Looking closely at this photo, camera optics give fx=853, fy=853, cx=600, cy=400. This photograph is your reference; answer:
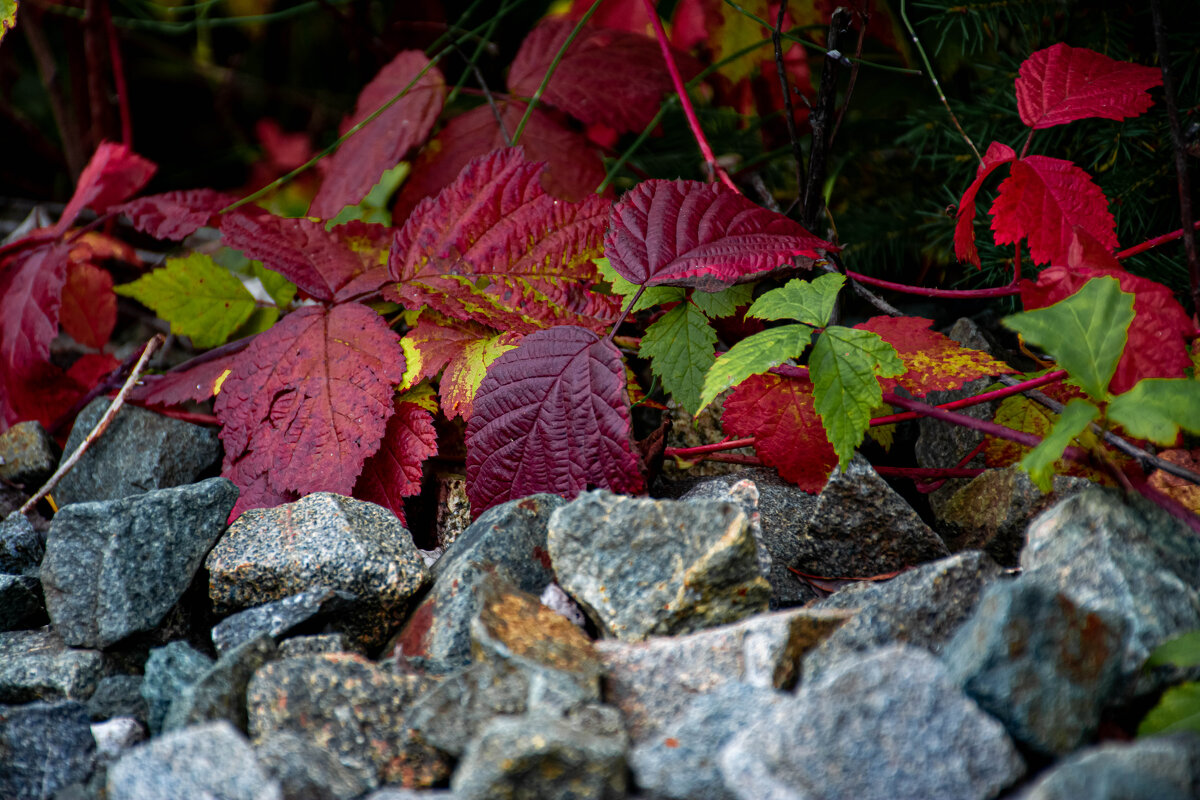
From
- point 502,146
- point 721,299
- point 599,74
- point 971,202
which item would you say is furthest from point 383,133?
point 971,202

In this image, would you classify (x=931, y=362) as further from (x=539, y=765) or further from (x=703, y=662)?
(x=539, y=765)

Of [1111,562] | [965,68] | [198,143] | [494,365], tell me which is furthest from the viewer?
[198,143]

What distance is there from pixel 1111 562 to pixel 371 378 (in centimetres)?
99

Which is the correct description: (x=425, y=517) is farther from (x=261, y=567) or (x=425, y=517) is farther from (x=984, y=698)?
(x=984, y=698)

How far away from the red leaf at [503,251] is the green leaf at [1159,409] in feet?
2.34

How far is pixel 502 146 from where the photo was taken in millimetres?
1729

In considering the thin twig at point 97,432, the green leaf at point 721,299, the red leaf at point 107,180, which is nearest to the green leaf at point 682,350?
the green leaf at point 721,299

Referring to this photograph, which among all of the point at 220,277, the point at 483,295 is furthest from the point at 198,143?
the point at 483,295

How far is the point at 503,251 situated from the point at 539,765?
878 millimetres

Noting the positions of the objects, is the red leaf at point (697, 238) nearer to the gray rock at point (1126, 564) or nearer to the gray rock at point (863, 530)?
the gray rock at point (863, 530)

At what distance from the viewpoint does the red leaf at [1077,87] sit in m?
1.20

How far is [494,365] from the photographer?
3.95 feet

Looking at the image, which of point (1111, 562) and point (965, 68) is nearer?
point (1111, 562)

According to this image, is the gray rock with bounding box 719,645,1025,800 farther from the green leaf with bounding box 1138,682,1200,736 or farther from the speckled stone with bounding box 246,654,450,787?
the speckled stone with bounding box 246,654,450,787
